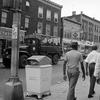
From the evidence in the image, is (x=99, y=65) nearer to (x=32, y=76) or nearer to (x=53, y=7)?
(x=32, y=76)

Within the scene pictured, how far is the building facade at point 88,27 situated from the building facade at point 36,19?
10929 millimetres

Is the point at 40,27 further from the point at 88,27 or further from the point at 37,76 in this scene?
the point at 37,76

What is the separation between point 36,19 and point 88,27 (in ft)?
73.9

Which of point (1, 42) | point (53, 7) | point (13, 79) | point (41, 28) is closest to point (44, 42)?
point (1, 42)

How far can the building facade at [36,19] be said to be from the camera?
26491 millimetres

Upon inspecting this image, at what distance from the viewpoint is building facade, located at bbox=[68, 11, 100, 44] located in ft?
158

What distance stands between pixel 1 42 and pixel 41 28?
8.66m

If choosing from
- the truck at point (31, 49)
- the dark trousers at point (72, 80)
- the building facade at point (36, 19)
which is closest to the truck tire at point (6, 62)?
the truck at point (31, 49)

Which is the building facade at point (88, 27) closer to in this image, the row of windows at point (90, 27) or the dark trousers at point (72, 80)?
the row of windows at point (90, 27)

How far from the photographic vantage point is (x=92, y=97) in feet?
20.7

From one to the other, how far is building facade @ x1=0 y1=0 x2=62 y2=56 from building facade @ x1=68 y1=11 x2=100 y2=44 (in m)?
10.9

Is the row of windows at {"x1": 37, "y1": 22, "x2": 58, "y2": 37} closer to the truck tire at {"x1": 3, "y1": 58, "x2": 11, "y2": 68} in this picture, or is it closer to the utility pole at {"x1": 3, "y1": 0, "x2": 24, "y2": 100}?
the truck tire at {"x1": 3, "y1": 58, "x2": 11, "y2": 68}

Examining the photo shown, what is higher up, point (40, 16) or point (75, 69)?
point (40, 16)

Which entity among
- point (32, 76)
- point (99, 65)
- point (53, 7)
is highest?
point (53, 7)
